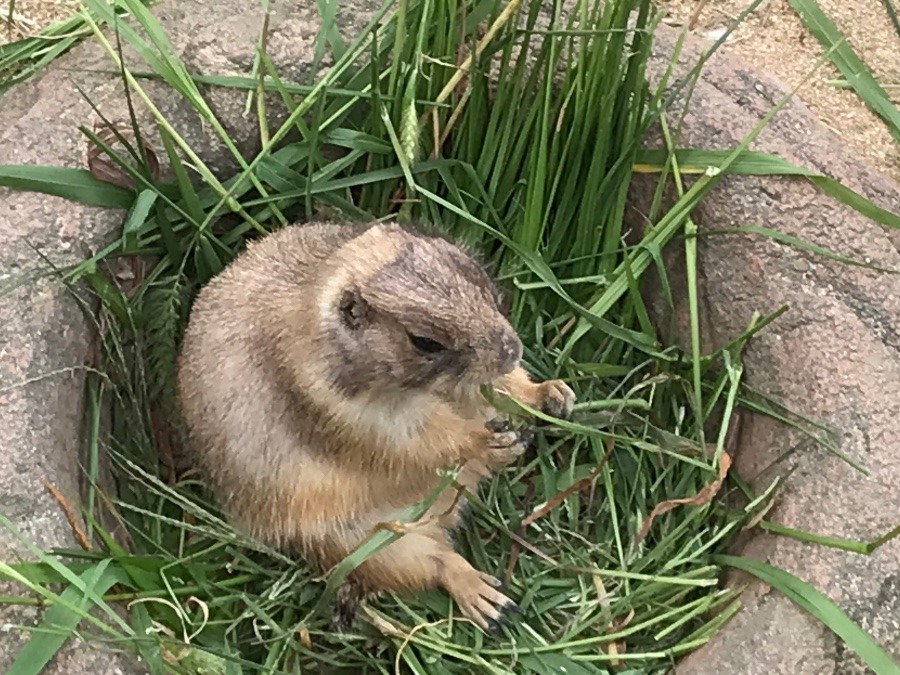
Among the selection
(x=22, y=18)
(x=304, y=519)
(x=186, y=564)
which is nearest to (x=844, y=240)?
(x=304, y=519)

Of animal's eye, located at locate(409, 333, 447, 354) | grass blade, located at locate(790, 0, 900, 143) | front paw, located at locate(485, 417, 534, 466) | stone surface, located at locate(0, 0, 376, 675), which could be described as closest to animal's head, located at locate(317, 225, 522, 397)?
animal's eye, located at locate(409, 333, 447, 354)

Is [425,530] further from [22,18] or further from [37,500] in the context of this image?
[22,18]

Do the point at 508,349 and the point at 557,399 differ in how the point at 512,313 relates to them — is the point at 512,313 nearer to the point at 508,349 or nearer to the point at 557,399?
the point at 557,399

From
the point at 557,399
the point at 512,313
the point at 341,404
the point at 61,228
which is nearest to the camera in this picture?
the point at 341,404

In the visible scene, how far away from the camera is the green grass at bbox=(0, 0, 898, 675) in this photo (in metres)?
2.21

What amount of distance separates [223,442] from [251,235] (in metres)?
0.61

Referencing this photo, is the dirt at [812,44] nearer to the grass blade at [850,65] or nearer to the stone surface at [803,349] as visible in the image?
the grass blade at [850,65]

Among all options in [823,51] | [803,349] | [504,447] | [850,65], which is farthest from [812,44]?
[504,447]

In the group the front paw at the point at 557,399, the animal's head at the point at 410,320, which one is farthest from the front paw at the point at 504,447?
the animal's head at the point at 410,320

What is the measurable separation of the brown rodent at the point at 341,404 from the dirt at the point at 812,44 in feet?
3.45

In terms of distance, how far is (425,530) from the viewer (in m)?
2.31

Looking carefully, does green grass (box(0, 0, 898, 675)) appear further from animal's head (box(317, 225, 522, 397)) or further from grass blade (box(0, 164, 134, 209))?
animal's head (box(317, 225, 522, 397))

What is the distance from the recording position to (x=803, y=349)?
2186 mm

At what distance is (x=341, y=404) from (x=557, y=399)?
0.60m
